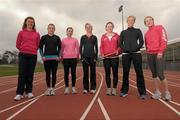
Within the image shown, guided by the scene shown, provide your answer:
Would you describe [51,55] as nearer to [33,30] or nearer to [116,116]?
[33,30]

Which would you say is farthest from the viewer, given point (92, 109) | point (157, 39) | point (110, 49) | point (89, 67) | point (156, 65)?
point (89, 67)

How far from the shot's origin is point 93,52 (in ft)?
34.7

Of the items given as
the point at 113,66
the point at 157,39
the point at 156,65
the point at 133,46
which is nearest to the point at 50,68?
the point at 113,66

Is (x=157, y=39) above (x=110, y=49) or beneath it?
above

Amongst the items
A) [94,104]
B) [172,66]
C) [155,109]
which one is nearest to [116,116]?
[155,109]

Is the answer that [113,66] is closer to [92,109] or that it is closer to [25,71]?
[25,71]

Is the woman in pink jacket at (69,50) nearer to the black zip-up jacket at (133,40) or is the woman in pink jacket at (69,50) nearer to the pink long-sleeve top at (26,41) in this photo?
the pink long-sleeve top at (26,41)

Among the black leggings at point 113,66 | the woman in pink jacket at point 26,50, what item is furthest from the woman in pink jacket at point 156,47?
the woman in pink jacket at point 26,50

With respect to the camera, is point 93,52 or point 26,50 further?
point 93,52

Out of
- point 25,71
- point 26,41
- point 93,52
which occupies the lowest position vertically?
point 25,71

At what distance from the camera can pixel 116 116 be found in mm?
6590

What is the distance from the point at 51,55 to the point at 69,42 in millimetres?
695

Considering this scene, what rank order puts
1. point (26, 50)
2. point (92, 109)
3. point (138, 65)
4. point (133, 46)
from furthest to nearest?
point (26, 50) → point (138, 65) → point (133, 46) → point (92, 109)

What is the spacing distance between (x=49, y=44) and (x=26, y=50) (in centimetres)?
87
